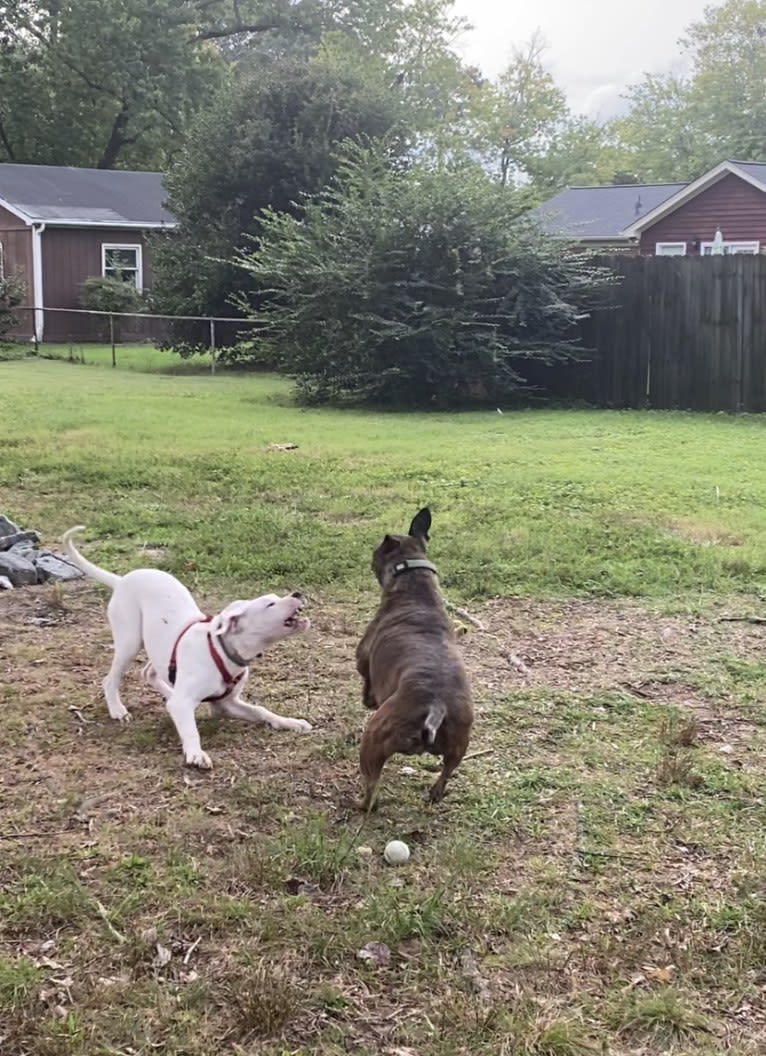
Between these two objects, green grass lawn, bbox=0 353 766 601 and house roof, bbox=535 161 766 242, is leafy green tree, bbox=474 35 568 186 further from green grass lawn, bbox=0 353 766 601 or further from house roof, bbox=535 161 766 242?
green grass lawn, bbox=0 353 766 601

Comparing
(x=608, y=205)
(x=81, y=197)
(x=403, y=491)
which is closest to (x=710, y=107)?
(x=608, y=205)

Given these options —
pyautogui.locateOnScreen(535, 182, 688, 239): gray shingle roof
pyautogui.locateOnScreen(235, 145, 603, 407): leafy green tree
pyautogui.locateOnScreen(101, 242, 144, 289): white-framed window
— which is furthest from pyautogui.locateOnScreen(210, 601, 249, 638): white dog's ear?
pyautogui.locateOnScreen(101, 242, 144, 289): white-framed window

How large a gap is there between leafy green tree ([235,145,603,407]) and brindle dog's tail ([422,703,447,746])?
11.1 metres

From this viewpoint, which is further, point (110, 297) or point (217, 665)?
point (110, 297)

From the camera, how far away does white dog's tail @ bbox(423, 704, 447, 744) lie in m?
3.19

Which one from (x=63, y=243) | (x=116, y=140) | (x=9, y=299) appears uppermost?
(x=116, y=140)

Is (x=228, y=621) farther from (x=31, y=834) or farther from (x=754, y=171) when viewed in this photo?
(x=754, y=171)

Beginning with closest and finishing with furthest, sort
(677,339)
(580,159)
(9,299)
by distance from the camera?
(677,339) → (9,299) → (580,159)

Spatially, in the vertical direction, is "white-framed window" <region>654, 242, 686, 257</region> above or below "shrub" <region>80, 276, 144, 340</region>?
above

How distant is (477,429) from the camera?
12477mm

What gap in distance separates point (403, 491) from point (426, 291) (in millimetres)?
6725

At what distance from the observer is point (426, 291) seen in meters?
14.6

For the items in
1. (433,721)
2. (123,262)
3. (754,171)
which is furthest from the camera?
(123,262)

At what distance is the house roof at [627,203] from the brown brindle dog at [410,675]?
2098cm
